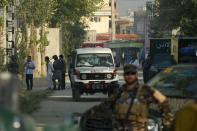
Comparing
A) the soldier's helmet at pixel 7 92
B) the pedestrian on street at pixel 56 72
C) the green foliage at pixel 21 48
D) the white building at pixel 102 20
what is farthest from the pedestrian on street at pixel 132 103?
the white building at pixel 102 20

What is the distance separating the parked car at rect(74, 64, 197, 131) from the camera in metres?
8.71

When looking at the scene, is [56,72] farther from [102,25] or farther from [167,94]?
[102,25]

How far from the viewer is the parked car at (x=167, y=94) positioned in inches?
343

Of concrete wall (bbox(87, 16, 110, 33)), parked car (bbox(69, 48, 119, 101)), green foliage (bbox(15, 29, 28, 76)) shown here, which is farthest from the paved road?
concrete wall (bbox(87, 16, 110, 33))

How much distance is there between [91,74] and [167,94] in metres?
13.2

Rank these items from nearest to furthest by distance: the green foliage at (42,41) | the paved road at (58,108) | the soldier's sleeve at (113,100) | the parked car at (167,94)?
the soldier's sleeve at (113,100) < the parked car at (167,94) < the paved road at (58,108) < the green foliage at (42,41)

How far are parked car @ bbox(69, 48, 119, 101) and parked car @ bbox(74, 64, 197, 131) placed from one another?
12222 millimetres

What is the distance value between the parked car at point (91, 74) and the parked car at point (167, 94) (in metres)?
12.2

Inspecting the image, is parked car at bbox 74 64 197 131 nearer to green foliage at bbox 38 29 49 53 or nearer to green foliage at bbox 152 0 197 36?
green foliage at bbox 152 0 197 36

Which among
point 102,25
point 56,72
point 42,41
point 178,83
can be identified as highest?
point 178,83

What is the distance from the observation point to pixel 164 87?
37.4 ft

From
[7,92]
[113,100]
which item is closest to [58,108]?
[113,100]

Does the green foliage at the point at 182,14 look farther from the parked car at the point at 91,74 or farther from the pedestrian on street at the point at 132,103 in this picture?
the pedestrian on street at the point at 132,103

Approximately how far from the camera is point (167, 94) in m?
11.0
